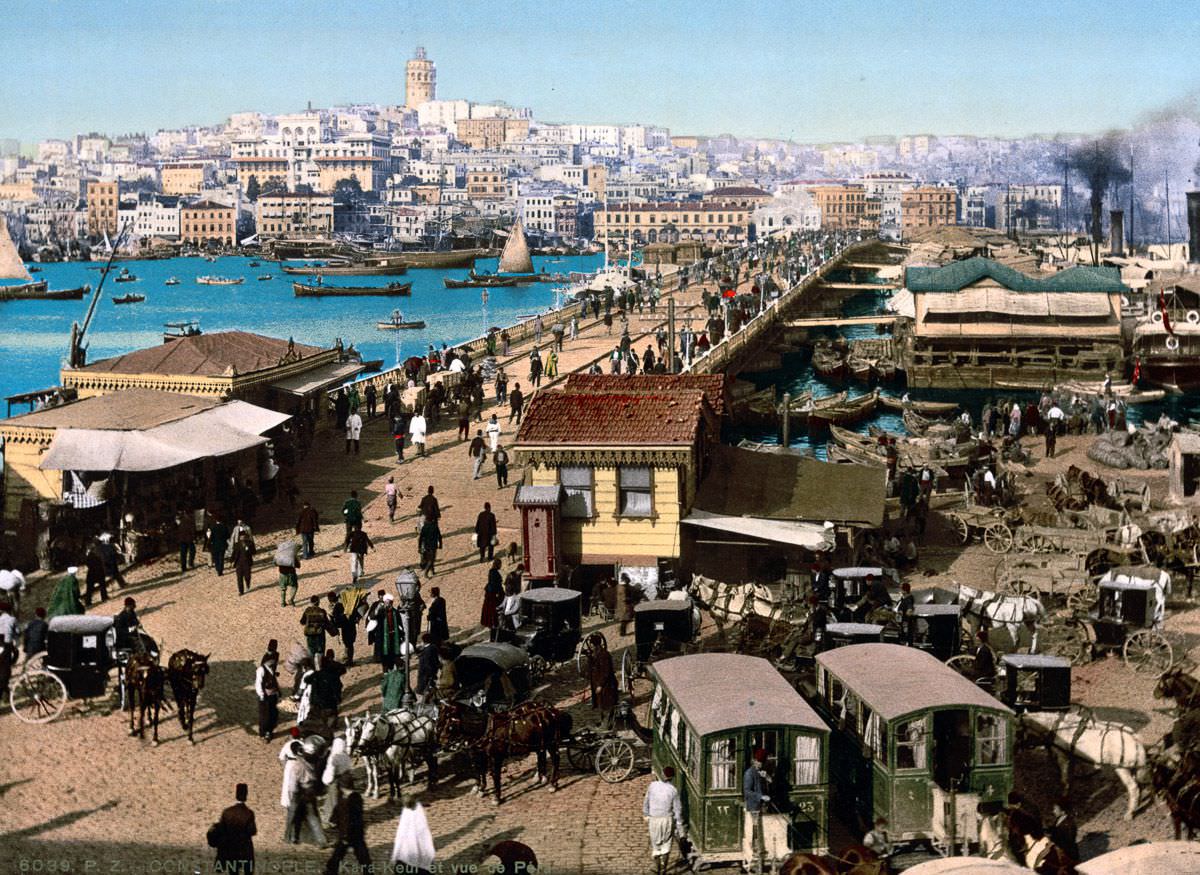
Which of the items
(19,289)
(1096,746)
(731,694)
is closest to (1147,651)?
(1096,746)

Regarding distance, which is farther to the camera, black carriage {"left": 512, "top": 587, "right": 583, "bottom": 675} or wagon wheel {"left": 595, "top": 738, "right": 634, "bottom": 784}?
black carriage {"left": 512, "top": 587, "right": 583, "bottom": 675}

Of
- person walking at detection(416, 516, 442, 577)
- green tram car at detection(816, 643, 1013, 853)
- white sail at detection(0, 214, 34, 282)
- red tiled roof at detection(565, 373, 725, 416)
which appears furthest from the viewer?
white sail at detection(0, 214, 34, 282)

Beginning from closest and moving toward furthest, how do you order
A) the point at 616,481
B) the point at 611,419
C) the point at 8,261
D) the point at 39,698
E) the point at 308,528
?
the point at 39,698 → the point at 616,481 → the point at 611,419 → the point at 308,528 → the point at 8,261

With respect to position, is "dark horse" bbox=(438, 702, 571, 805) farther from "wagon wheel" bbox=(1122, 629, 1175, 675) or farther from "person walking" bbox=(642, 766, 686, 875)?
"wagon wheel" bbox=(1122, 629, 1175, 675)

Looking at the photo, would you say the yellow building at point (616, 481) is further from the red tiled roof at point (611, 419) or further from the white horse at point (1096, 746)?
the white horse at point (1096, 746)

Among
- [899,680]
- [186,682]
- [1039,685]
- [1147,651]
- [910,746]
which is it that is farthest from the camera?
[1147,651]

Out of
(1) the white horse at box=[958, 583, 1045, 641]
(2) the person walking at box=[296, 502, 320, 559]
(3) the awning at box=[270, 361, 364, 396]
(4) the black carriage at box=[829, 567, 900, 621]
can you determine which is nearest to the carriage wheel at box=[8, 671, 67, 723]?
(2) the person walking at box=[296, 502, 320, 559]

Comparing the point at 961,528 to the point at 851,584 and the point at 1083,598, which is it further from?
the point at 851,584
